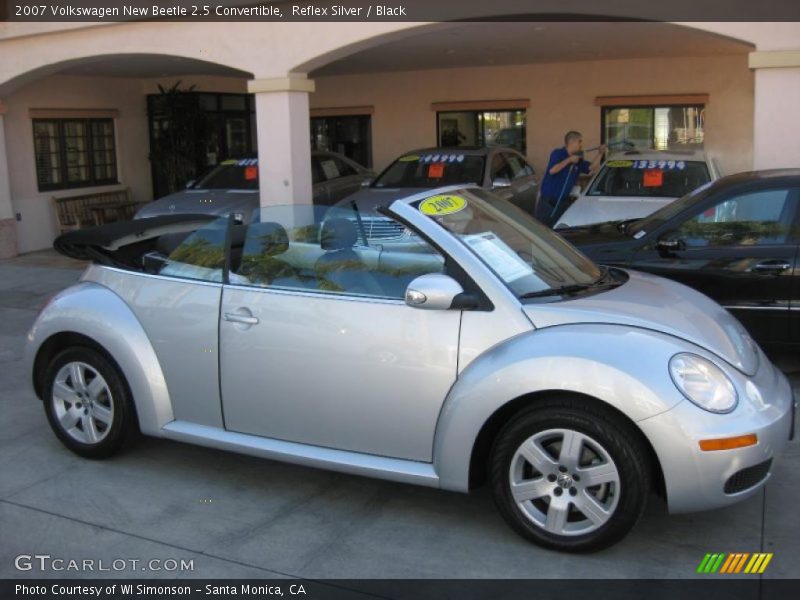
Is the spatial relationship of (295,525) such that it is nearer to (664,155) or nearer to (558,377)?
(558,377)

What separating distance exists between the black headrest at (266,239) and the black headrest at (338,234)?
0.71 ft

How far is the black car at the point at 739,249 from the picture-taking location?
6020mm

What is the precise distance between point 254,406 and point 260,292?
22.7 inches

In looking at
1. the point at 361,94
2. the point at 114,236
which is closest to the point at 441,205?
the point at 114,236

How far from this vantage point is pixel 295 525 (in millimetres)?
4152

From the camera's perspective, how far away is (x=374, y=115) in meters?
16.0

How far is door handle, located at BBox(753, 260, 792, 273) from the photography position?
5.98 metres

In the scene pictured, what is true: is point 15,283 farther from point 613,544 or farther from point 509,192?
point 613,544

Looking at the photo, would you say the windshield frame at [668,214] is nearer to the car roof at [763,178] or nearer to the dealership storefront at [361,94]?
the car roof at [763,178]

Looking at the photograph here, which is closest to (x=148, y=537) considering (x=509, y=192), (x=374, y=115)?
(x=509, y=192)

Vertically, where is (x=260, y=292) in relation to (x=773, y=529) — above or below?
above

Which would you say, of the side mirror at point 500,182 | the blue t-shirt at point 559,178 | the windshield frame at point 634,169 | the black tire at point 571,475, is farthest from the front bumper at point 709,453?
the side mirror at point 500,182

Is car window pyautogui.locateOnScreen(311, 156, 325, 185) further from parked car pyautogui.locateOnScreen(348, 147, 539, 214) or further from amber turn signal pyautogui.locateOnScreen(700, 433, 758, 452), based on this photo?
amber turn signal pyautogui.locateOnScreen(700, 433, 758, 452)
